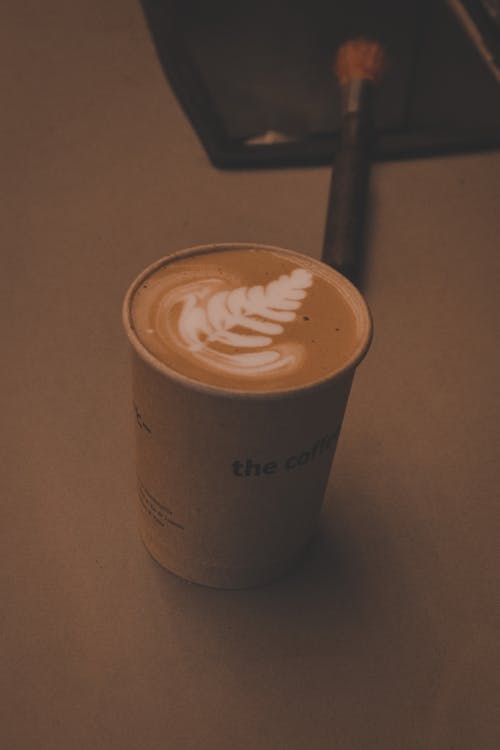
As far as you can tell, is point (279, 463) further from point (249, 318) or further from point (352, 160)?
point (352, 160)

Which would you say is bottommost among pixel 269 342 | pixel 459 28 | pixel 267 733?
pixel 267 733

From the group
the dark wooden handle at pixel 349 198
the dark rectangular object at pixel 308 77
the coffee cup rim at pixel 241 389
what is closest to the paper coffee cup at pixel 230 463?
the coffee cup rim at pixel 241 389

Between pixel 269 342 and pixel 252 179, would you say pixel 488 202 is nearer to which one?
pixel 252 179

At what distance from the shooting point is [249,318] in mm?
662

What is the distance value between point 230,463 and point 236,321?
129 mm

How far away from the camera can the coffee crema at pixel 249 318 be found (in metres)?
0.60

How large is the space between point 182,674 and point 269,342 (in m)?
0.29

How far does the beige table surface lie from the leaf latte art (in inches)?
9.3

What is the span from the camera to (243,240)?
1124mm

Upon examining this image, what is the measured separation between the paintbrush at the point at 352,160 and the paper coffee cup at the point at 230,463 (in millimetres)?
309

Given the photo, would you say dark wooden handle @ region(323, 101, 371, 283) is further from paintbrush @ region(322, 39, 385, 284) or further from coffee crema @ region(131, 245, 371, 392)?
coffee crema @ region(131, 245, 371, 392)

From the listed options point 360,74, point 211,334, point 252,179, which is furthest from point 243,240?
point 211,334

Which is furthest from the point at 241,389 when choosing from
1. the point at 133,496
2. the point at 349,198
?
the point at 349,198

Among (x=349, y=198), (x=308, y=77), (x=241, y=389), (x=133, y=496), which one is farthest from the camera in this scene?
(x=308, y=77)
